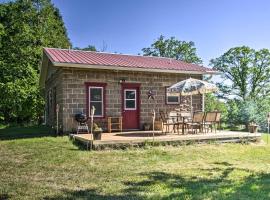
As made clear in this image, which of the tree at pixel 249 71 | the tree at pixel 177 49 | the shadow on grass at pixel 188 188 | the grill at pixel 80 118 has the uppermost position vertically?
the tree at pixel 177 49

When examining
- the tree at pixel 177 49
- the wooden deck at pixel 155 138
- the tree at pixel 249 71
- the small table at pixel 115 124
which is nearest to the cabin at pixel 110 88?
the small table at pixel 115 124

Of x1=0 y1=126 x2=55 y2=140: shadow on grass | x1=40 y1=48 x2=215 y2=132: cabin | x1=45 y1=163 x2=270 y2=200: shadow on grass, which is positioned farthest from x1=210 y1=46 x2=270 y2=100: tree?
x1=45 y1=163 x2=270 y2=200: shadow on grass

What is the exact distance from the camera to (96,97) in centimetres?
1338

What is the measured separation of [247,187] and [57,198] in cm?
323

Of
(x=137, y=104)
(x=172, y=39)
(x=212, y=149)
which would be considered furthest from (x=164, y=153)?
(x=172, y=39)

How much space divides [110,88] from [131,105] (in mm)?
1328

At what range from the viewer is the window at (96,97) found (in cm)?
1320

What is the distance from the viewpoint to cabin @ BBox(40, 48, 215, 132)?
12734 mm

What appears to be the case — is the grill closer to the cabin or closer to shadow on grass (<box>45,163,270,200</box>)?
the cabin

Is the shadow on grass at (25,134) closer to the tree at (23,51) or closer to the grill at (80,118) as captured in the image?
the grill at (80,118)

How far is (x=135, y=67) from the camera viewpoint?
13.7 meters

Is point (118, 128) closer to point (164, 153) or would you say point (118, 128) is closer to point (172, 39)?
point (164, 153)

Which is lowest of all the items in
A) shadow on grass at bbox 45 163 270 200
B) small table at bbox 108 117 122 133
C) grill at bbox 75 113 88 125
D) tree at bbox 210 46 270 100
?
shadow on grass at bbox 45 163 270 200

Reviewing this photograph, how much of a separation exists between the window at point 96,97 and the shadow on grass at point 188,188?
22.8 feet
